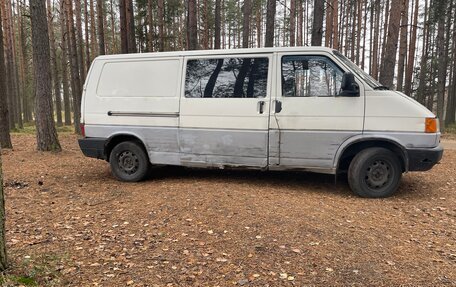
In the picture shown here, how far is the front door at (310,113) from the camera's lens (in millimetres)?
5398

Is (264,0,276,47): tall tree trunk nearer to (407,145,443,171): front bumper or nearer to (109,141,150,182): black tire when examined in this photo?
(109,141,150,182): black tire

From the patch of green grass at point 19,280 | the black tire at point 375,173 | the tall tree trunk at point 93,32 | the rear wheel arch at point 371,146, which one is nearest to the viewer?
the patch of green grass at point 19,280

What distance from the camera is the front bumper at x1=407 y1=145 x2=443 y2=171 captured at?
5.14 meters

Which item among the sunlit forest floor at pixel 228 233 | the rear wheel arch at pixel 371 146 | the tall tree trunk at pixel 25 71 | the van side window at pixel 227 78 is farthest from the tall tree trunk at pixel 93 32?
the rear wheel arch at pixel 371 146

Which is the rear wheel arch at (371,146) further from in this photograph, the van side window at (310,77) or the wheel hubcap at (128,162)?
the wheel hubcap at (128,162)

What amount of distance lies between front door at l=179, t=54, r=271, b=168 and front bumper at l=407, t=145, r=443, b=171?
228 centimetres

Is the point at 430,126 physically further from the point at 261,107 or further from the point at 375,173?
the point at 261,107

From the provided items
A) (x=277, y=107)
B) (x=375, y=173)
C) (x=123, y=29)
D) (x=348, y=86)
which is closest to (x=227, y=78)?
(x=277, y=107)

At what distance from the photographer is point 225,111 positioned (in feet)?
19.2

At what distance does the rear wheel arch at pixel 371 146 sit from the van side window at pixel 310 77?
0.91m

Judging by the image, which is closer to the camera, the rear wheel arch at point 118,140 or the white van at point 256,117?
the white van at point 256,117

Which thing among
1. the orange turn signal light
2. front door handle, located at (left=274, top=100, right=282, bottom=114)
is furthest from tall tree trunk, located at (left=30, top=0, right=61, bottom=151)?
the orange turn signal light

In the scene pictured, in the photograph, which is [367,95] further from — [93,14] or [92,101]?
[93,14]

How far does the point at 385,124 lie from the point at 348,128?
1.82 feet
